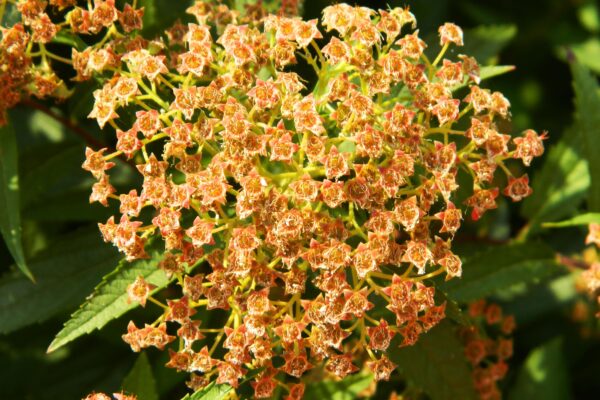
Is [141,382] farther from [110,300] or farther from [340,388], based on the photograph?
[340,388]

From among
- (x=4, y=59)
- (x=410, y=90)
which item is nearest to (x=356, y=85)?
(x=410, y=90)

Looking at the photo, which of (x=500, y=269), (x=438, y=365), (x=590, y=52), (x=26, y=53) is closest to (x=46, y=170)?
(x=26, y=53)

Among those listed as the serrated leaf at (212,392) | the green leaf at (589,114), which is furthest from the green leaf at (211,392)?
the green leaf at (589,114)

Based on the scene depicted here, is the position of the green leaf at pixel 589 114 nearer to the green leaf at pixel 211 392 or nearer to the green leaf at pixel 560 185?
the green leaf at pixel 560 185

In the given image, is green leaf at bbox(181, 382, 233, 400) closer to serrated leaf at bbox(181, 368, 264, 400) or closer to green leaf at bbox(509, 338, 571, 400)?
serrated leaf at bbox(181, 368, 264, 400)

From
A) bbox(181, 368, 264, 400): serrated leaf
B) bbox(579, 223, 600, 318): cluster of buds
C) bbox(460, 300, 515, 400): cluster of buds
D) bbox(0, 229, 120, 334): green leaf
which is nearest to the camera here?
bbox(181, 368, 264, 400): serrated leaf

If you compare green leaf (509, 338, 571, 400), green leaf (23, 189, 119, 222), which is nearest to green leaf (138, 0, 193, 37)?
green leaf (23, 189, 119, 222)
